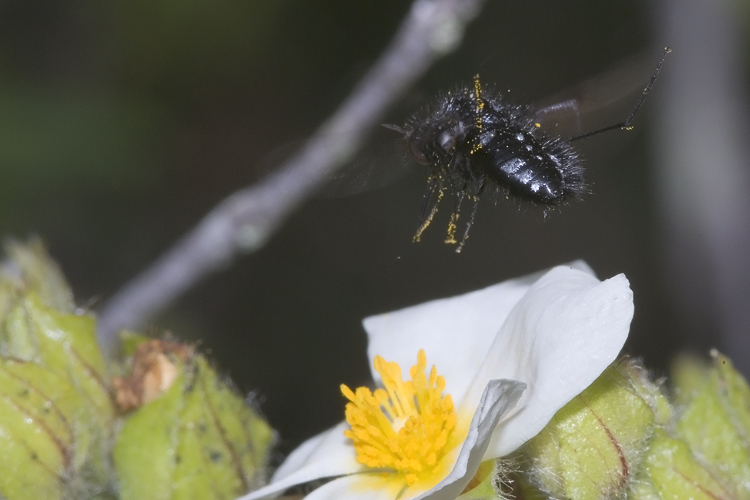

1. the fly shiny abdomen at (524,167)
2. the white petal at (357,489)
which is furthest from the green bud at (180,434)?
the fly shiny abdomen at (524,167)

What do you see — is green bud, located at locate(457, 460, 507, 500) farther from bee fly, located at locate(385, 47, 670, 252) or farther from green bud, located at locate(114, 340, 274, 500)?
green bud, located at locate(114, 340, 274, 500)

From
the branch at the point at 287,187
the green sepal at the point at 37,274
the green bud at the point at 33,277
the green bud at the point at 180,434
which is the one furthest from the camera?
the branch at the point at 287,187

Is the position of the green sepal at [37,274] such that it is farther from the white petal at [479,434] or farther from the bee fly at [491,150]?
the white petal at [479,434]

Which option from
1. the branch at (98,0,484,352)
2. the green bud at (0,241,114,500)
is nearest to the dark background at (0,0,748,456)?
the branch at (98,0,484,352)

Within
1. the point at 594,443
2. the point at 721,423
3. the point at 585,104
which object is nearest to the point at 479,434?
the point at 594,443

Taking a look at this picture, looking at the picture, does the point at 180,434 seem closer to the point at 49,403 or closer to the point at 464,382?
the point at 49,403

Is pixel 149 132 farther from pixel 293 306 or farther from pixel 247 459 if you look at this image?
pixel 247 459

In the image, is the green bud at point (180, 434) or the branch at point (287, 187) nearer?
the green bud at point (180, 434)

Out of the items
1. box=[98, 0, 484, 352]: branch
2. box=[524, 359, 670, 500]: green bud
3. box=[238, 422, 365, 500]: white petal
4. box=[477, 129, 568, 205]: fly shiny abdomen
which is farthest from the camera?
box=[98, 0, 484, 352]: branch
